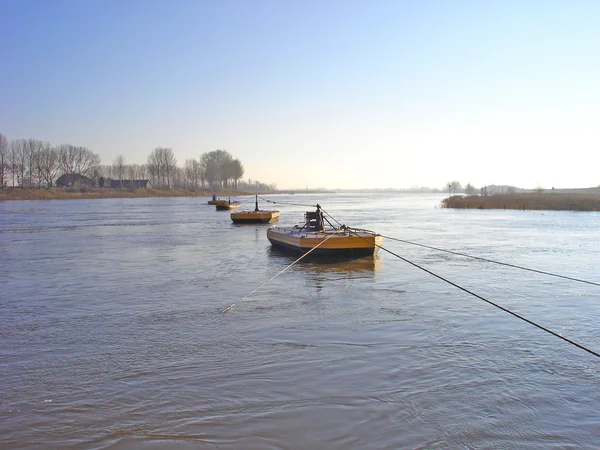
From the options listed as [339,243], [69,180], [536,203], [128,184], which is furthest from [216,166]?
[339,243]

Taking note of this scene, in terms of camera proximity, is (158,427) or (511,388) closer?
(158,427)

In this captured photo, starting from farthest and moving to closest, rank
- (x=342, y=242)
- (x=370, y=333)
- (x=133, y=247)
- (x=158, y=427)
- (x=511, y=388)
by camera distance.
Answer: (x=133, y=247) < (x=342, y=242) < (x=370, y=333) < (x=511, y=388) < (x=158, y=427)

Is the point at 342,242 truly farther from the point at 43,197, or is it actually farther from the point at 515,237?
the point at 43,197

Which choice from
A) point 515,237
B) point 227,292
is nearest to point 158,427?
point 227,292

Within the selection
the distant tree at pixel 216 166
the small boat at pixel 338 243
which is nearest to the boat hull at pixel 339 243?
the small boat at pixel 338 243

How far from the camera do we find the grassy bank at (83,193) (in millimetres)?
102250

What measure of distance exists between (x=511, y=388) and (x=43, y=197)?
368ft

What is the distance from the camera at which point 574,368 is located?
24.9ft

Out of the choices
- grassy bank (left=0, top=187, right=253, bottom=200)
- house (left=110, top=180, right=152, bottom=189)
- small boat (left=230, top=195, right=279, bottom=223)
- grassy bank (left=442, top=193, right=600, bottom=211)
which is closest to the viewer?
small boat (left=230, top=195, right=279, bottom=223)

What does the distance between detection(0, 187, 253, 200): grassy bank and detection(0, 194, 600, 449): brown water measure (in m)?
98.2

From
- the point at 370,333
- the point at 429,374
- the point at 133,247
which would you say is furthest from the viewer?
the point at 133,247

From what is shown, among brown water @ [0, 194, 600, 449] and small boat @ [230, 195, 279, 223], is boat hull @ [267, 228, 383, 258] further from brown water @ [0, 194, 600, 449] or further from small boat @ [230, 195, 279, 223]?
small boat @ [230, 195, 279, 223]

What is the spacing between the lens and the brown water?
5648mm

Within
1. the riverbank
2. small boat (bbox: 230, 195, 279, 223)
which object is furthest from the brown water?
the riverbank
